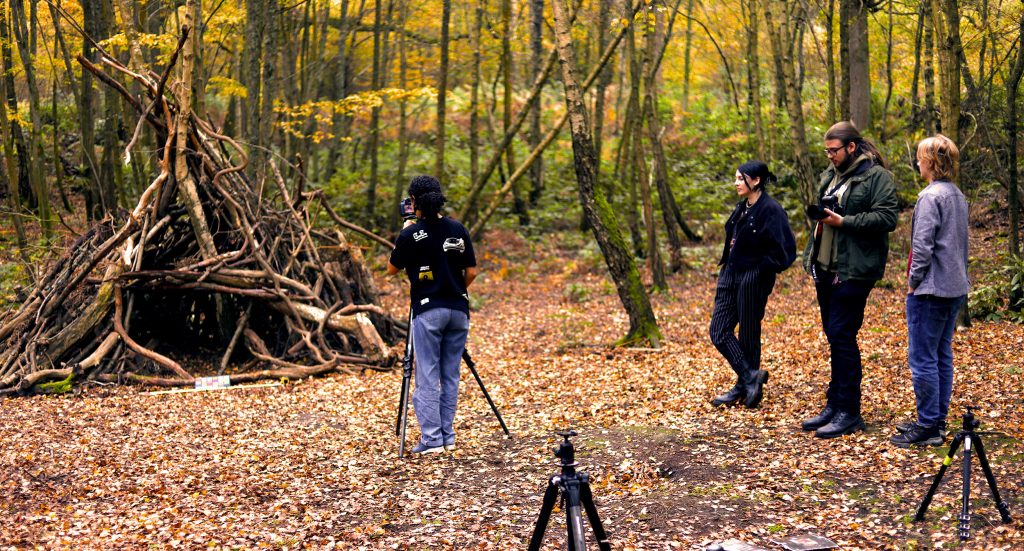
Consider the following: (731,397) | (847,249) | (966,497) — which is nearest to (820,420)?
(731,397)

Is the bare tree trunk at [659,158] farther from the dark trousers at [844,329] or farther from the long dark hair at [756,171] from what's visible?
the dark trousers at [844,329]

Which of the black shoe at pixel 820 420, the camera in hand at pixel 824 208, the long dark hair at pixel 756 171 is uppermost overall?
the long dark hair at pixel 756 171

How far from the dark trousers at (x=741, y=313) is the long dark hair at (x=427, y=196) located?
227 cm

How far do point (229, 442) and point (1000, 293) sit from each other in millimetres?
8554

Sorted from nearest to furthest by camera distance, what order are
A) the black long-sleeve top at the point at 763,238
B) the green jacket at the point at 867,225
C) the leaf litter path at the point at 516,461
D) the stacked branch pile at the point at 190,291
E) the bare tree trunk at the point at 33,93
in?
1. the leaf litter path at the point at 516,461
2. the green jacket at the point at 867,225
3. the black long-sleeve top at the point at 763,238
4. the stacked branch pile at the point at 190,291
5. the bare tree trunk at the point at 33,93

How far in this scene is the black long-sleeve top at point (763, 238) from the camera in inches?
251

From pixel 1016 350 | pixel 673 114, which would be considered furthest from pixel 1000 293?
pixel 673 114

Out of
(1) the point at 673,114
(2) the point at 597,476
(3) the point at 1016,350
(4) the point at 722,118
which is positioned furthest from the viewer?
(1) the point at 673,114

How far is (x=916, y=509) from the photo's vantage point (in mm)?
4367

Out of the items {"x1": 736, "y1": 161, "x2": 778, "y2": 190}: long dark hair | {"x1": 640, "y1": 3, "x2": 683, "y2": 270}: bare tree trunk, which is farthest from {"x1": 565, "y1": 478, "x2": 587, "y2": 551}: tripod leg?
{"x1": 640, "y1": 3, "x2": 683, "y2": 270}: bare tree trunk

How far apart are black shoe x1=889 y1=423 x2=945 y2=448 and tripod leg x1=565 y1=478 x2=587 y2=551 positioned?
119 inches

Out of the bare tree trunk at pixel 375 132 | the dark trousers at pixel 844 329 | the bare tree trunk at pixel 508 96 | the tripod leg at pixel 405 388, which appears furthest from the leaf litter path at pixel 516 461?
the bare tree trunk at pixel 375 132

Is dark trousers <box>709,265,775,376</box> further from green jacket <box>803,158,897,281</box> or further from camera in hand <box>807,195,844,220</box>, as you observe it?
green jacket <box>803,158,897,281</box>

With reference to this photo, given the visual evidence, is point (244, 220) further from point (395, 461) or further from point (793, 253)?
point (793, 253)
